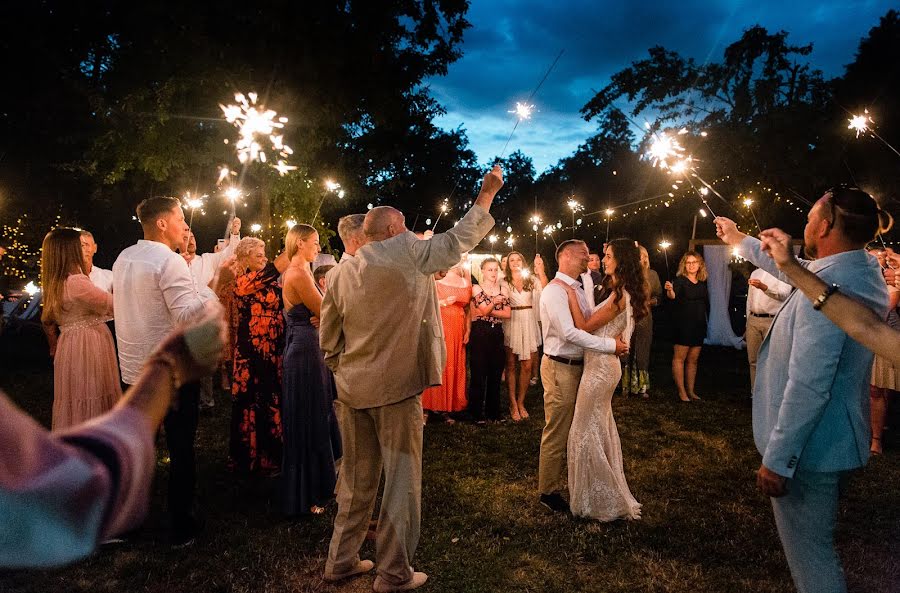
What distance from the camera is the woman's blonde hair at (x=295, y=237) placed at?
Result: 4.71 m

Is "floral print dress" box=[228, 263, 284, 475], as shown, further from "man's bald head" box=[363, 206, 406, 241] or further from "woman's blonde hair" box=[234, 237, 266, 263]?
"man's bald head" box=[363, 206, 406, 241]

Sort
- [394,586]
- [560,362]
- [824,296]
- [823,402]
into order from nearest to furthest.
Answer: [824,296]
[823,402]
[394,586]
[560,362]

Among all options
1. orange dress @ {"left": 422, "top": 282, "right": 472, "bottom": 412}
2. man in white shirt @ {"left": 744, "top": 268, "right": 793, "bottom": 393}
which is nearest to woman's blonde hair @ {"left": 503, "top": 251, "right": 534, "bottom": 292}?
orange dress @ {"left": 422, "top": 282, "right": 472, "bottom": 412}

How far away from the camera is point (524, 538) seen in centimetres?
421

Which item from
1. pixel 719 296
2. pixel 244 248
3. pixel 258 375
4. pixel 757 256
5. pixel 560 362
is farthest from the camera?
pixel 719 296

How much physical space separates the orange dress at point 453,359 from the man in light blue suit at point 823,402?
5.42m

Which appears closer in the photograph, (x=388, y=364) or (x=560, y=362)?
(x=388, y=364)

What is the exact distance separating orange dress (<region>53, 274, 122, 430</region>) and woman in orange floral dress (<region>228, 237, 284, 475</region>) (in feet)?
3.78

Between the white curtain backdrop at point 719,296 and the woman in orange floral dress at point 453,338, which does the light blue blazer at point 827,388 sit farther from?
the white curtain backdrop at point 719,296

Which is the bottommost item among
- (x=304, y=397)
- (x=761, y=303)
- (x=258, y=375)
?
(x=304, y=397)

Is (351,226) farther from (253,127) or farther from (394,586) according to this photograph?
(394,586)

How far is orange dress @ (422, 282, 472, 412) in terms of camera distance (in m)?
7.61

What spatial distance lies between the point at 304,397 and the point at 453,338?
11.2 ft


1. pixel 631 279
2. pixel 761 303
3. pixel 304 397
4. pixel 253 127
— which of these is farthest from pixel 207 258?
pixel 761 303
